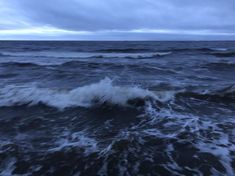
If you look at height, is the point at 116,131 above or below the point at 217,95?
above

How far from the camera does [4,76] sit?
45.5 feet

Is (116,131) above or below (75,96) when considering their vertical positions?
above

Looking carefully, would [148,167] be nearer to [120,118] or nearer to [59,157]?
[59,157]

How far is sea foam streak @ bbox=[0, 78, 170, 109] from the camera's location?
8547mm

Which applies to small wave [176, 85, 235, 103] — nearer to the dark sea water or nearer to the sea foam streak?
the dark sea water

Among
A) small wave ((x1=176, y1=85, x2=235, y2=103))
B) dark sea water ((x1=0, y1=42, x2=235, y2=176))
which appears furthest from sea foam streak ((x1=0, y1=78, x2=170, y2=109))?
small wave ((x1=176, y1=85, x2=235, y2=103))

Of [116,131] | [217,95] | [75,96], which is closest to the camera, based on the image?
[116,131]

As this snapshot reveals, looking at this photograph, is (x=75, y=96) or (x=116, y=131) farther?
(x=75, y=96)

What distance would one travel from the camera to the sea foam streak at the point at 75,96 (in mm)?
8547

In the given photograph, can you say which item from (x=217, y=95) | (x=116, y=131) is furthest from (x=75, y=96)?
(x=217, y=95)

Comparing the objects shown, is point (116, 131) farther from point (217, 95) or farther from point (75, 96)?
point (217, 95)

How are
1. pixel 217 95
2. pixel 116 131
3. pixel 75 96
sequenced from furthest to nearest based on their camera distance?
pixel 217 95 → pixel 75 96 → pixel 116 131

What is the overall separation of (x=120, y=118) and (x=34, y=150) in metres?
2.76

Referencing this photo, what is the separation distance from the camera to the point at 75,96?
30.2ft
